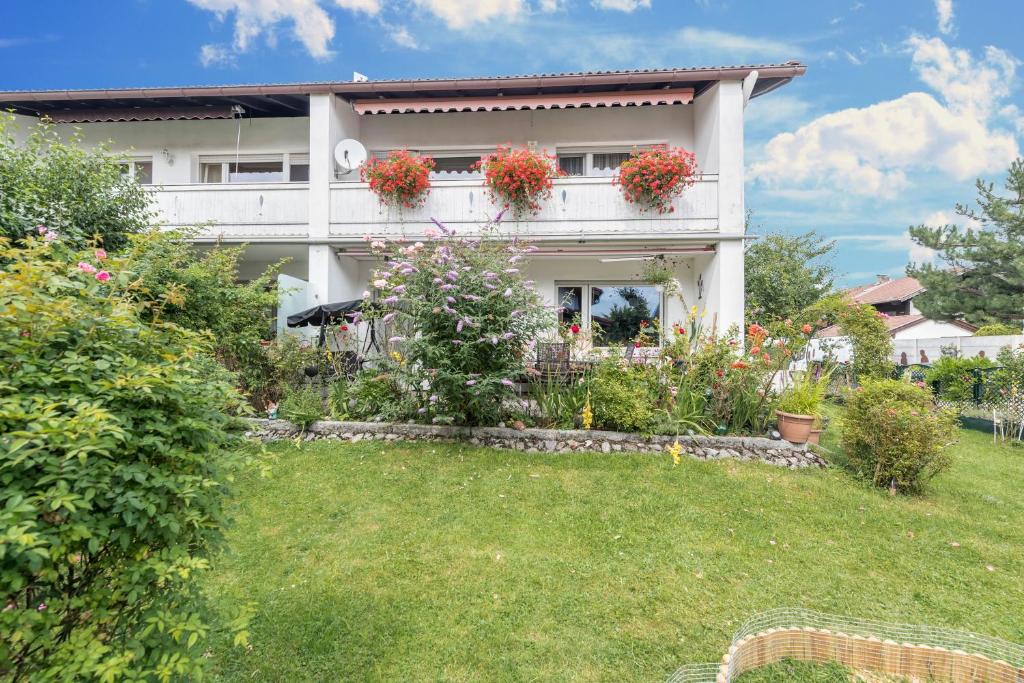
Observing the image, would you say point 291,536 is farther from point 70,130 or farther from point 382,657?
point 70,130

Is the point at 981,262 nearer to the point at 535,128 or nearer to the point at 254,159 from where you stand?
the point at 535,128

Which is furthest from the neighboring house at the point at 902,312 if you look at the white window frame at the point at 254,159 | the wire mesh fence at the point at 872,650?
the white window frame at the point at 254,159

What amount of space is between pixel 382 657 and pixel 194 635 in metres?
1.39

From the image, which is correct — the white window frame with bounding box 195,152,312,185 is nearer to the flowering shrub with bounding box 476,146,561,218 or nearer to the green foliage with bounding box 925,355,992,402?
the flowering shrub with bounding box 476,146,561,218

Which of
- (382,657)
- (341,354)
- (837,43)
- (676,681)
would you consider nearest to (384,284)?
(341,354)

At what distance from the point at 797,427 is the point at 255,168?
14642 millimetres

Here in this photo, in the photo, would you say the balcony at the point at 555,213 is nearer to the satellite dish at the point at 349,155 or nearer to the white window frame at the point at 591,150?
the satellite dish at the point at 349,155

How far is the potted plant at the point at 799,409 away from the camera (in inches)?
267

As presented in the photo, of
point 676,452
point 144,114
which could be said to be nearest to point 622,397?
point 676,452

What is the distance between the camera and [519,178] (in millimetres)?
9359

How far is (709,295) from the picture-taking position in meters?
9.92

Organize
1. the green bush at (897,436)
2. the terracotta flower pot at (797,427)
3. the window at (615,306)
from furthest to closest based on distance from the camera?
the window at (615,306)
the terracotta flower pot at (797,427)
the green bush at (897,436)

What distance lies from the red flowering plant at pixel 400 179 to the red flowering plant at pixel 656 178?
14.6 ft

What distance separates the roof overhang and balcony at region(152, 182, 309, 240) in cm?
241
